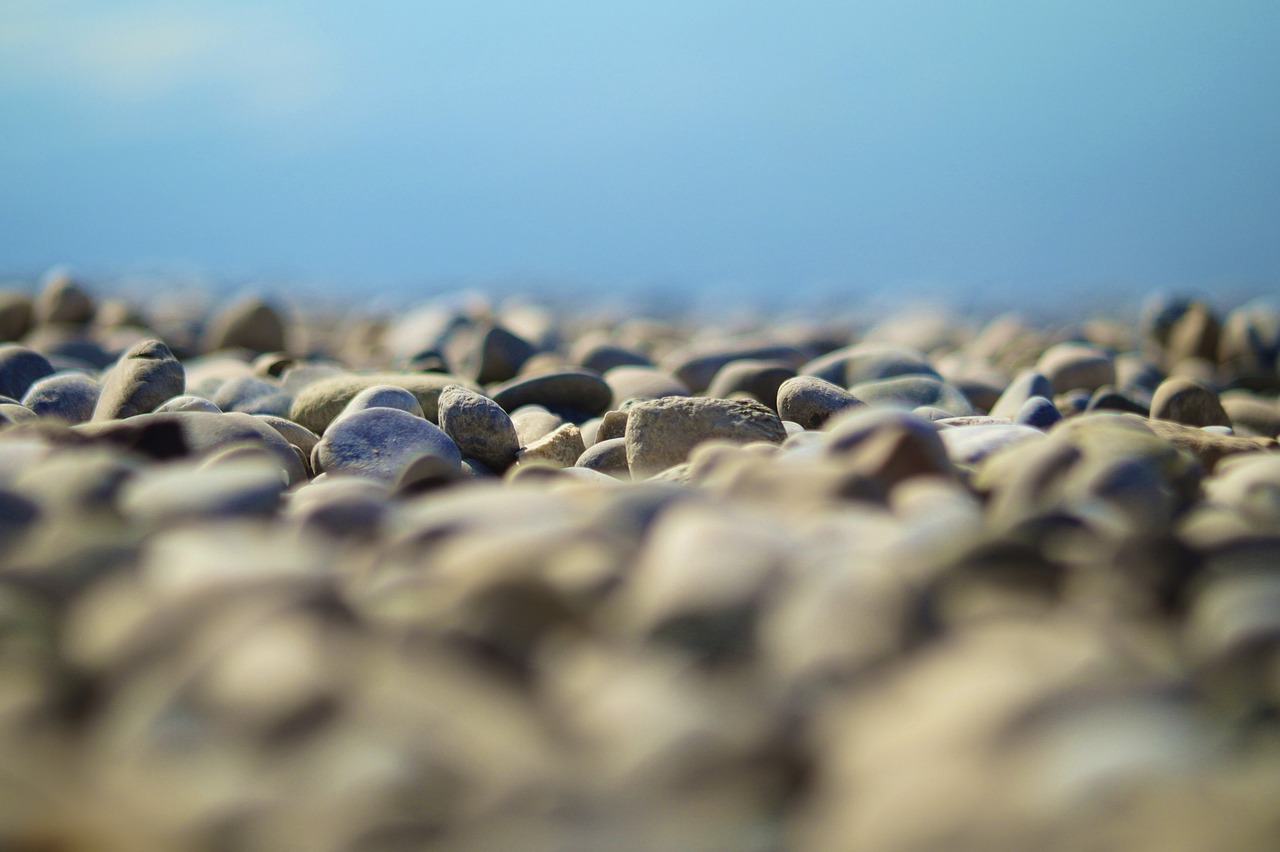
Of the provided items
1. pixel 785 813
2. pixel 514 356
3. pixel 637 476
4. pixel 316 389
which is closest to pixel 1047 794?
pixel 785 813

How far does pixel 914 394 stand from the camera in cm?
321

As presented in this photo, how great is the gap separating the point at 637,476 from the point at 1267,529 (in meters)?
1.30

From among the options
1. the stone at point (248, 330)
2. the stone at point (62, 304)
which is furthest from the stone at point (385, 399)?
the stone at point (62, 304)

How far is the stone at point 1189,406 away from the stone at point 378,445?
223 cm

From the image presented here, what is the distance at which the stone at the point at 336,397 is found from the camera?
289 centimetres

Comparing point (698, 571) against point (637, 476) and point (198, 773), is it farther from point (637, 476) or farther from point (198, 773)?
point (637, 476)

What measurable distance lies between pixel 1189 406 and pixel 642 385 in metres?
1.75

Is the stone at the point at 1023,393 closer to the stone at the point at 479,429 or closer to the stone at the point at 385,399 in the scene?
the stone at the point at 479,429

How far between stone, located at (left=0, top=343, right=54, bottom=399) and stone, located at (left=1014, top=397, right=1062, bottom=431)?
313 cm

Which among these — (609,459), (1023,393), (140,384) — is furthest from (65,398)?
(1023,393)

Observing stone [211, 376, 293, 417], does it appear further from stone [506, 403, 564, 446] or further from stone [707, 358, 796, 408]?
stone [707, 358, 796, 408]

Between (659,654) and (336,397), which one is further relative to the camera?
(336,397)

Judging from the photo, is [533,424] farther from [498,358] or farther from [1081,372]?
[1081,372]

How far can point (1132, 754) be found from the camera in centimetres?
87
